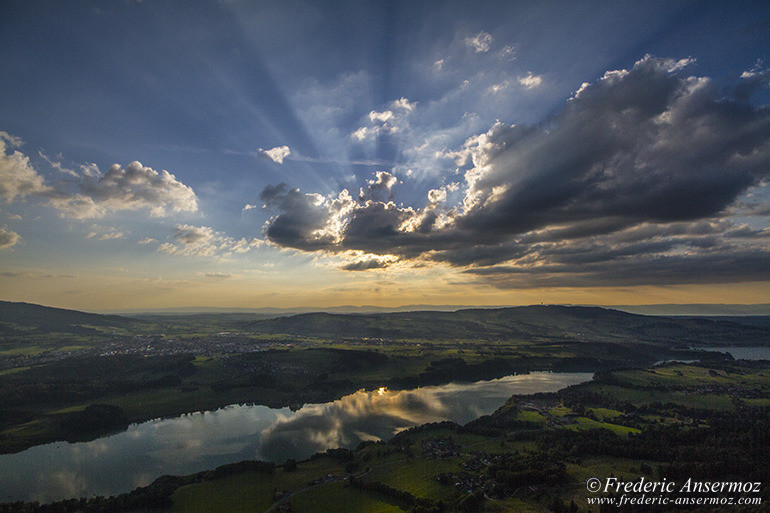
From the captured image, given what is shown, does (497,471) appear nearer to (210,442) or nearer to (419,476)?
(419,476)

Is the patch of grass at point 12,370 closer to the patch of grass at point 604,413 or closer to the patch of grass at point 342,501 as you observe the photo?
the patch of grass at point 342,501

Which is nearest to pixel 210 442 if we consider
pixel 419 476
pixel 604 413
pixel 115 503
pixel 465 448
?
pixel 115 503

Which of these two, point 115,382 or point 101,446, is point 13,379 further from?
point 101,446

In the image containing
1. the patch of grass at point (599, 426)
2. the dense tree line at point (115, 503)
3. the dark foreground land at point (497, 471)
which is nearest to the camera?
the dense tree line at point (115, 503)

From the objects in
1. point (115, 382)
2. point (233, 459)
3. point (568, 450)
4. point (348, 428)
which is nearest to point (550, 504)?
point (568, 450)

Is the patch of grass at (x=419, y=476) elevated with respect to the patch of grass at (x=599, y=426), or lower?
elevated

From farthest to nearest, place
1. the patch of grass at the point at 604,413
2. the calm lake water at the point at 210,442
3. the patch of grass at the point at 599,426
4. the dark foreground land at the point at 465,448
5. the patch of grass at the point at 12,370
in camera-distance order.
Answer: the patch of grass at the point at 12,370, the patch of grass at the point at 604,413, the patch of grass at the point at 599,426, the calm lake water at the point at 210,442, the dark foreground land at the point at 465,448

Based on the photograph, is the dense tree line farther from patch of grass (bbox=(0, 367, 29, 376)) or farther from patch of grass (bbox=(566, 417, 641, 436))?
patch of grass (bbox=(0, 367, 29, 376))

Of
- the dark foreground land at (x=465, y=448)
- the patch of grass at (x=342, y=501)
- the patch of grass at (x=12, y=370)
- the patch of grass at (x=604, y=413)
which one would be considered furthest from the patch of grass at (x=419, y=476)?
the patch of grass at (x=12, y=370)

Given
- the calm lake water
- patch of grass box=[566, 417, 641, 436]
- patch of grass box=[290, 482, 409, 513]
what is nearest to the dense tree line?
the calm lake water
